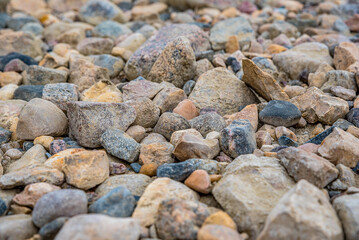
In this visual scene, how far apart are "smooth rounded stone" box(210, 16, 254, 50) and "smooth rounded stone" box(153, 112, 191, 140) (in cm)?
194

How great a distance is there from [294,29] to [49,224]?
15.7 feet

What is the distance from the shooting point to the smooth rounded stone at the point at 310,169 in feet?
6.62

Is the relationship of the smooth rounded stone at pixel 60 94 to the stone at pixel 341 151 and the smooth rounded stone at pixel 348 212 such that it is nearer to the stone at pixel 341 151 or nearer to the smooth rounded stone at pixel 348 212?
the stone at pixel 341 151

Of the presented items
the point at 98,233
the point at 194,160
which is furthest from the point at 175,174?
the point at 98,233

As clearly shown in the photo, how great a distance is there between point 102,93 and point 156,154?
1.16 metres

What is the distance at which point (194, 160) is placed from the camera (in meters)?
2.28

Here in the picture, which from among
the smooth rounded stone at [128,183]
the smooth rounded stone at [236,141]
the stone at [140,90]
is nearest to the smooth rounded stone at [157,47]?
the stone at [140,90]

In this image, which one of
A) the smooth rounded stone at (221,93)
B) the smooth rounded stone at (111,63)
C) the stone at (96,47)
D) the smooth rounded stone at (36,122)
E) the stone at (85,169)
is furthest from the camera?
the stone at (96,47)

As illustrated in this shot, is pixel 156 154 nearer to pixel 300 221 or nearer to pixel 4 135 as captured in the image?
pixel 300 221

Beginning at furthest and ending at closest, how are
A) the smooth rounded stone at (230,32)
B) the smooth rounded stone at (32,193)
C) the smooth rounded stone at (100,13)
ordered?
the smooth rounded stone at (100,13), the smooth rounded stone at (230,32), the smooth rounded stone at (32,193)

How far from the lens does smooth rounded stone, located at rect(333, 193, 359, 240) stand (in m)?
1.71

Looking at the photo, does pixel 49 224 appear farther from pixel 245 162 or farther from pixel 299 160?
pixel 299 160

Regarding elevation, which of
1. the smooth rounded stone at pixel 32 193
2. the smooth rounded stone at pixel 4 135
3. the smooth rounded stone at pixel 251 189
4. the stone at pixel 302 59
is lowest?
the smooth rounded stone at pixel 4 135

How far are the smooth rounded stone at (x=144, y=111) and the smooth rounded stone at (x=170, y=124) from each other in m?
0.15
